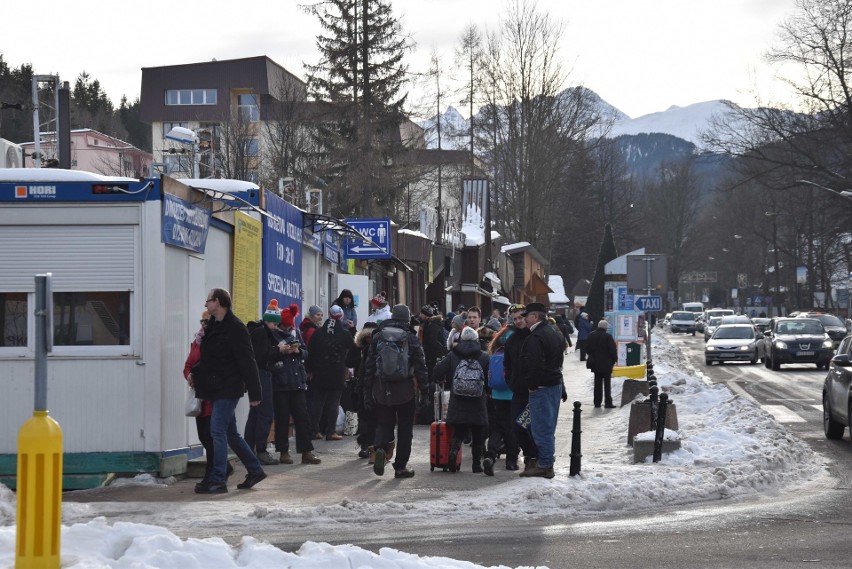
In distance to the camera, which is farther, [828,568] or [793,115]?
[793,115]

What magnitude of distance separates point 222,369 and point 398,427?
2.45m

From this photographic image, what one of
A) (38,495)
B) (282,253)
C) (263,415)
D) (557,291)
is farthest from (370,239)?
(557,291)

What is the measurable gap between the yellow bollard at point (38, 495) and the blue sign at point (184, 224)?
6.38m

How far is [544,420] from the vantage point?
13156 millimetres

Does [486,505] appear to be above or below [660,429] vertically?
below

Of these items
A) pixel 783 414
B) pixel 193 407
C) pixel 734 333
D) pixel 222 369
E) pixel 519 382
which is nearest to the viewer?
pixel 222 369

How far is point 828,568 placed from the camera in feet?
27.8

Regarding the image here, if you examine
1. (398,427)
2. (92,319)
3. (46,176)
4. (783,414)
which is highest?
(46,176)

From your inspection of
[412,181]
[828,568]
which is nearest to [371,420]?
[828,568]

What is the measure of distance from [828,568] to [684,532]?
67.7 inches

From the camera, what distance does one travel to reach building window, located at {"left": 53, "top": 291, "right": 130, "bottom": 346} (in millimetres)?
13000

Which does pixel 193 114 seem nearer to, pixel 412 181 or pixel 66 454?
pixel 412 181

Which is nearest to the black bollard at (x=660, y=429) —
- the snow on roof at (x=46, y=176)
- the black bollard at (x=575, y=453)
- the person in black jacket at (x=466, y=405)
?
the black bollard at (x=575, y=453)

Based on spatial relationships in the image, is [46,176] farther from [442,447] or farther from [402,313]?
[442,447]
